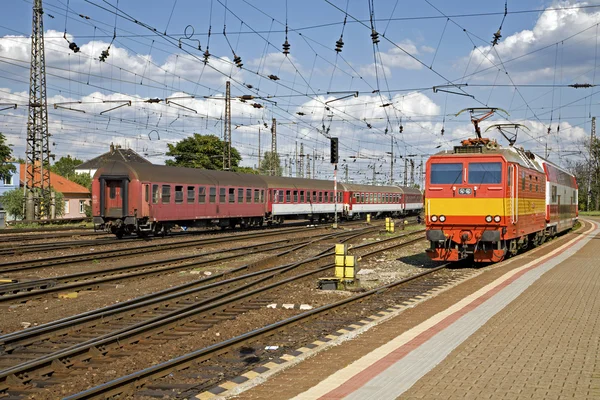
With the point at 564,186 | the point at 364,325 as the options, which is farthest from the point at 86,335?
the point at 564,186

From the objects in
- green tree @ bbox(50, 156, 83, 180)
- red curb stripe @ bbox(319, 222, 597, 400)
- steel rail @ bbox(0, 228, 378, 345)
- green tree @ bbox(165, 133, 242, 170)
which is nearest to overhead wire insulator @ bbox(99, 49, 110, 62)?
steel rail @ bbox(0, 228, 378, 345)

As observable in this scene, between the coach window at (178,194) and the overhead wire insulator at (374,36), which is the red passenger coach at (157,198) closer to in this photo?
the coach window at (178,194)

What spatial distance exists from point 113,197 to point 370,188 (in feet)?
104

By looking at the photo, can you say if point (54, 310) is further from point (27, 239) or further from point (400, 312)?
point (27, 239)

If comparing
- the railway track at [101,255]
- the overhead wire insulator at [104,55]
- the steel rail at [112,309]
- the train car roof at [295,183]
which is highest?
the overhead wire insulator at [104,55]

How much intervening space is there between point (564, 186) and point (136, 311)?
23.9 meters

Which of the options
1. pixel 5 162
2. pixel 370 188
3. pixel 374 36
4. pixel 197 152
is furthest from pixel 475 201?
pixel 197 152

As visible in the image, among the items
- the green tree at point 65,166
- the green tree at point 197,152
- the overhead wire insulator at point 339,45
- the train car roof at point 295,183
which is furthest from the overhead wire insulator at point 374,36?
the green tree at point 65,166

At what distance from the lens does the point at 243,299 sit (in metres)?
12.7

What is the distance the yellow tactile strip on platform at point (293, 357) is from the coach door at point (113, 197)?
16874mm

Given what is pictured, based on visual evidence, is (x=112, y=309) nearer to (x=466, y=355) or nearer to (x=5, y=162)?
(x=466, y=355)

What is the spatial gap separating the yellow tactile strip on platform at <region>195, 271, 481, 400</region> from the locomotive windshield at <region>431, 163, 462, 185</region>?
6.31 meters

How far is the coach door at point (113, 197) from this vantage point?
86.1 feet

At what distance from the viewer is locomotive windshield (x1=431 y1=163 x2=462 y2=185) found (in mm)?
17891
